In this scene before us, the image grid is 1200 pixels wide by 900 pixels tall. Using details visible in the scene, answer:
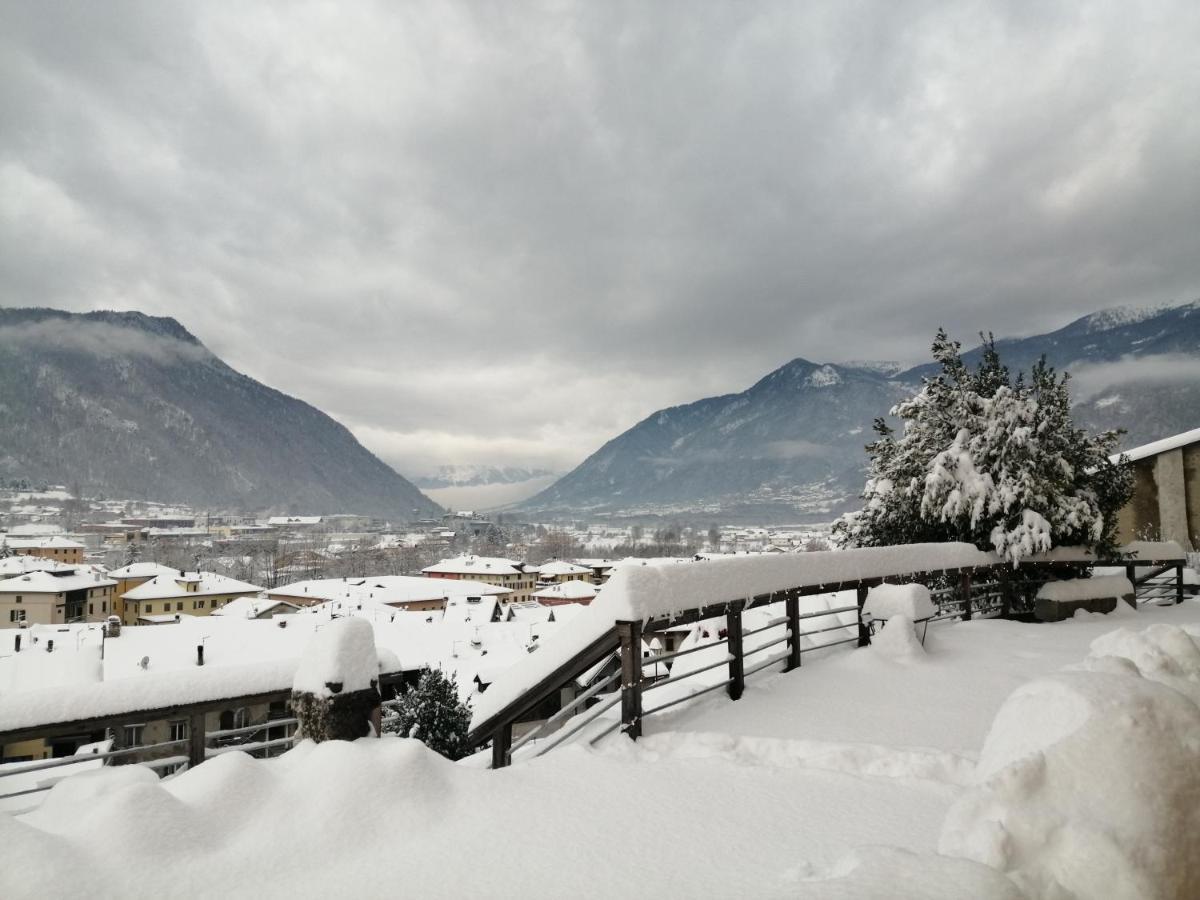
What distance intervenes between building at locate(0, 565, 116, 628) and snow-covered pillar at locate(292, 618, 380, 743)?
251 feet

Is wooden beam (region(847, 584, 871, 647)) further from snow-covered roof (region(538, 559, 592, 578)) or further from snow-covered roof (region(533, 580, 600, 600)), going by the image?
snow-covered roof (region(538, 559, 592, 578))

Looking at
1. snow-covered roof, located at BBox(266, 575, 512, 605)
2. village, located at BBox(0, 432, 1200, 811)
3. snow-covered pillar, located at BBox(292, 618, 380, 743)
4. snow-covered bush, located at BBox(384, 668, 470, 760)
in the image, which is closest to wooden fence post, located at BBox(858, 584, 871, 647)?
village, located at BBox(0, 432, 1200, 811)

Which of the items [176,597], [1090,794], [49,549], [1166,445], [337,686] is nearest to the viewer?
[1090,794]

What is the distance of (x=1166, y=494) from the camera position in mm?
20203

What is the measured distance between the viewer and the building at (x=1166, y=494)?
65.0 feet

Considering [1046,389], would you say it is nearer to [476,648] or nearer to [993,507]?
[993,507]

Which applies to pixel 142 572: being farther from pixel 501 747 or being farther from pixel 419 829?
pixel 419 829

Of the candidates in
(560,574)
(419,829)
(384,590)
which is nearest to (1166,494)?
(419,829)

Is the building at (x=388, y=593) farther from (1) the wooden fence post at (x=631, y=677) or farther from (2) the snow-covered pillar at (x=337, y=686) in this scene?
(2) the snow-covered pillar at (x=337, y=686)

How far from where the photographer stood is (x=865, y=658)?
24.1 ft

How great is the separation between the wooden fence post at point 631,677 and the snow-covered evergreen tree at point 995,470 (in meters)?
10.1

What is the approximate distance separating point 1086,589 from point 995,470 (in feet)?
9.35

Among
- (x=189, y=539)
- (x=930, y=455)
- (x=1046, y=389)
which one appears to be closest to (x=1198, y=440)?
(x=1046, y=389)

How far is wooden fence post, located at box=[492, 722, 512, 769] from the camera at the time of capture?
5375mm
